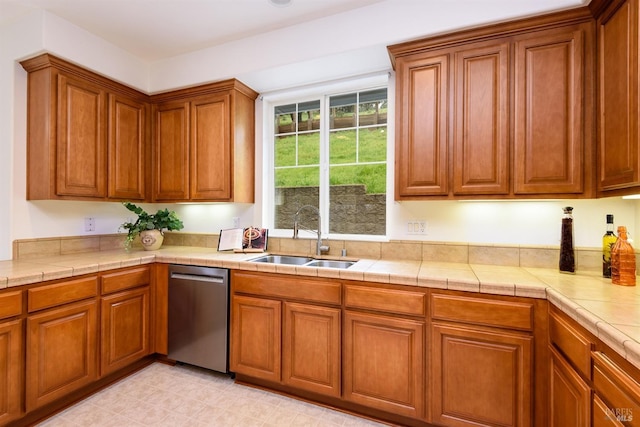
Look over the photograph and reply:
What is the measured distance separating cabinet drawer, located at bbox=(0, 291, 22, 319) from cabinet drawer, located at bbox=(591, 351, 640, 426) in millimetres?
2828

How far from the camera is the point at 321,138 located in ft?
9.25

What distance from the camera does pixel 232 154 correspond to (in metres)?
2.71

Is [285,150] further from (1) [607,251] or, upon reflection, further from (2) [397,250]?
(1) [607,251]

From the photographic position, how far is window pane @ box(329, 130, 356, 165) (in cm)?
273

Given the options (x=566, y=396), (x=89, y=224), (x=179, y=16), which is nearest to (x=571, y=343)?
(x=566, y=396)

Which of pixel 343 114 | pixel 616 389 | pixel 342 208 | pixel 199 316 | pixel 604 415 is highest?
pixel 343 114

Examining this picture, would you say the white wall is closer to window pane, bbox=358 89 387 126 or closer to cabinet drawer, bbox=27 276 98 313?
window pane, bbox=358 89 387 126

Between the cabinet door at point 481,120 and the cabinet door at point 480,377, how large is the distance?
89 cm

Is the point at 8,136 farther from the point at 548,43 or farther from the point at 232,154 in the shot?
the point at 548,43

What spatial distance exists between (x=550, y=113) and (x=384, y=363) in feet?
5.95

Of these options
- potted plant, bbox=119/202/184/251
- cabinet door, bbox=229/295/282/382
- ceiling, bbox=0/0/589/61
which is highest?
ceiling, bbox=0/0/589/61

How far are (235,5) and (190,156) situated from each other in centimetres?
135

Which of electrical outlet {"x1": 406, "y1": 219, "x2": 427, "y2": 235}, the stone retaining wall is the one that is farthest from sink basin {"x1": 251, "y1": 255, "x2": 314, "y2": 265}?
electrical outlet {"x1": 406, "y1": 219, "x2": 427, "y2": 235}

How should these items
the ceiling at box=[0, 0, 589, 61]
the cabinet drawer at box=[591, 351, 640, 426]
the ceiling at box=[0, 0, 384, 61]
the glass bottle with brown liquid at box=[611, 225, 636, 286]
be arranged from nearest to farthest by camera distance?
1. the cabinet drawer at box=[591, 351, 640, 426]
2. the glass bottle with brown liquid at box=[611, 225, 636, 286]
3. the ceiling at box=[0, 0, 589, 61]
4. the ceiling at box=[0, 0, 384, 61]
